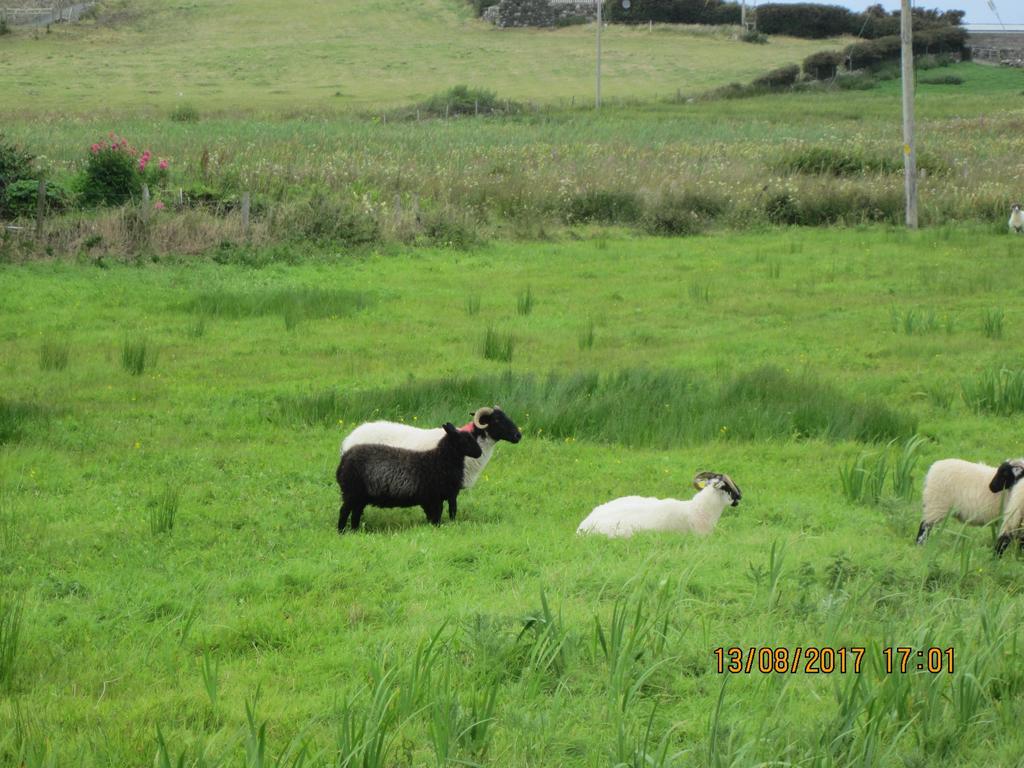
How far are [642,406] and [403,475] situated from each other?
481 cm

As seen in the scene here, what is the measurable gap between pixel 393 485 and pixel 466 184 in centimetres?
2337

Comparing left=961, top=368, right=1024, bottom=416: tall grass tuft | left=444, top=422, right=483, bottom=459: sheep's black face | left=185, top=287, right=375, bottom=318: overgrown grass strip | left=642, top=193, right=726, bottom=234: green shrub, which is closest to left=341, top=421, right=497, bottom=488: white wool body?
left=444, top=422, right=483, bottom=459: sheep's black face

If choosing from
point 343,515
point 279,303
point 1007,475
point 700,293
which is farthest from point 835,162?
point 343,515

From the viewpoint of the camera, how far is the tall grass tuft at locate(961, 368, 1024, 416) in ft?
45.6

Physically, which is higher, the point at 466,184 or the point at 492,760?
the point at 466,184

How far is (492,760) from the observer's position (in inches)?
220

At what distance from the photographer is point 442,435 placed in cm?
1056

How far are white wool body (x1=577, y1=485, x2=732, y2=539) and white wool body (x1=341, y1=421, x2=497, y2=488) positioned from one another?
1.26 m

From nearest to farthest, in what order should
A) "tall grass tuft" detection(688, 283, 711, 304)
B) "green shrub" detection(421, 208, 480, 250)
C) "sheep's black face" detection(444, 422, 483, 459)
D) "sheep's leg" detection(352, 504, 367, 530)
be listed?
"sheep's leg" detection(352, 504, 367, 530) < "sheep's black face" detection(444, 422, 483, 459) < "tall grass tuft" detection(688, 283, 711, 304) < "green shrub" detection(421, 208, 480, 250)

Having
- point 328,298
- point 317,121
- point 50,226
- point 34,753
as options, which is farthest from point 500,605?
point 317,121

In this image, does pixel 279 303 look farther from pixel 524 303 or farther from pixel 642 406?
pixel 642 406

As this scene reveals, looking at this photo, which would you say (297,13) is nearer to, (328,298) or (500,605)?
(328,298)

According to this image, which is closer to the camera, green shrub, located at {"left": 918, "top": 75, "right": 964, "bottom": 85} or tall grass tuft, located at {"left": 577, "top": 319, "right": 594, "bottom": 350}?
tall grass tuft, located at {"left": 577, "top": 319, "right": 594, "bottom": 350}

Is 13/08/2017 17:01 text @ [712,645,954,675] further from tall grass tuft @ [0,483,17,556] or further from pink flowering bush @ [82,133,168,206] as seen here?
pink flowering bush @ [82,133,168,206]
